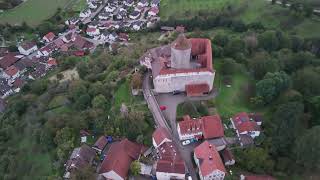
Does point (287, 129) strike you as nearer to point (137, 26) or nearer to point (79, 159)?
point (79, 159)

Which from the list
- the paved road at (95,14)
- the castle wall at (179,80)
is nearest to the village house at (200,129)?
the castle wall at (179,80)

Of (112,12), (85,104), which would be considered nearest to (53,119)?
(85,104)

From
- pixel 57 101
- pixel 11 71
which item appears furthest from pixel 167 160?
pixel 11 71

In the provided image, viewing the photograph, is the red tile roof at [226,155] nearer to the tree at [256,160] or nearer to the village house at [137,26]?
the tree at [256,160]

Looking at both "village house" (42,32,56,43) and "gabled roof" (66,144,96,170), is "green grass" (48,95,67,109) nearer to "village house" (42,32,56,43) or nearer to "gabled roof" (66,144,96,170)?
"gabled roof" (66,144,96,170)

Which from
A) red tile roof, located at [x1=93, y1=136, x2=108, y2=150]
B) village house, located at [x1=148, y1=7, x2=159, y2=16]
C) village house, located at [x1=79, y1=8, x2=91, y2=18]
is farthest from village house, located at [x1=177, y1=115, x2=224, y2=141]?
village house, located at [x1=79, y1=8, x2=91, y2=18]
